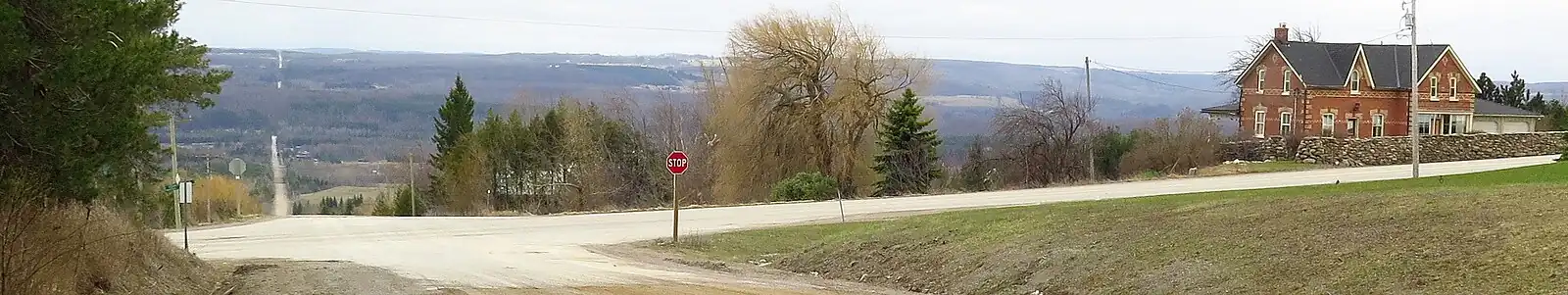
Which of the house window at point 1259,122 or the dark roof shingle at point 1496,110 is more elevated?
the dark roof shingle at point 1496,110

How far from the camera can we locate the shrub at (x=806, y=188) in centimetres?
4972

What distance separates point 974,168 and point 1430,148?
699 inches

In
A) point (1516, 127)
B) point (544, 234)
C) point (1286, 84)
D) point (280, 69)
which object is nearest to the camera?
point (544, 234)

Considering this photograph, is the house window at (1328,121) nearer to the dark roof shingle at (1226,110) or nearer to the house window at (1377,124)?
the house window at (1377,124)

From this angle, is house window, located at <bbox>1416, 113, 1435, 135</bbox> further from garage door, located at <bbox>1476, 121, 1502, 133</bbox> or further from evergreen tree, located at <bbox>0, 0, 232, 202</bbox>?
evergreen tree, located at <bbox>0, 0, 232, 202</bbox>

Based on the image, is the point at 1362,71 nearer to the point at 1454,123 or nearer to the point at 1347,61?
the point at 1347,61

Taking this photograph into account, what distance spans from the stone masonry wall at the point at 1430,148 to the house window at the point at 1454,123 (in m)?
4.09

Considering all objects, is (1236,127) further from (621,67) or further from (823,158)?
(621,67)

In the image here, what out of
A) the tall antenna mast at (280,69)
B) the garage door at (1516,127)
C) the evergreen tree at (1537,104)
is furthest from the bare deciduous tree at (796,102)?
the tall antenna mast at (280,69)

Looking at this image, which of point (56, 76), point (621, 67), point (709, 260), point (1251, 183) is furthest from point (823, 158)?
point (621, 67)

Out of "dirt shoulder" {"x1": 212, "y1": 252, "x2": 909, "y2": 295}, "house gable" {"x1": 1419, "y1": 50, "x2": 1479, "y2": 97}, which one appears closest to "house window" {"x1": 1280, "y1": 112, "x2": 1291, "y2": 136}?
"house gable" {"x1": 1419, "y1": 50, "x2": 1479, "y2": 97}

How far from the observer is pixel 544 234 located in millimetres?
33094

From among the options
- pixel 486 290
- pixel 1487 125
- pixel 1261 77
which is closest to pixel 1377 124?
pixel 1261 77

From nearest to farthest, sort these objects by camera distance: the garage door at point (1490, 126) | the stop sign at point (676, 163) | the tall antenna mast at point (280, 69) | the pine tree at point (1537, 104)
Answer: the stop sign at point (676, 163) → the garage door at point (1490, 126) → the pine tree at point (1537, 104) → the tall antenna mast at point (280, 69)
